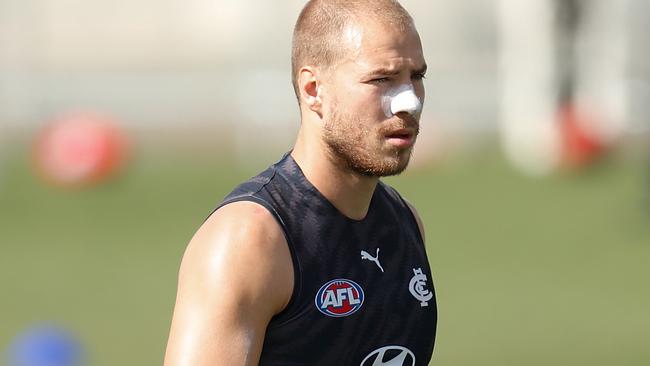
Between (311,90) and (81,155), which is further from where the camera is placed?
(81,155)

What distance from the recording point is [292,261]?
170 inches

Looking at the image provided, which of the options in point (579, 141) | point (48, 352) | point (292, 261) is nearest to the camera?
point (292, 261)

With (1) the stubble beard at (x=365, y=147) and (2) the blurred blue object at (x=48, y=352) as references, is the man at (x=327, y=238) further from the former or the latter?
(2) the blurred blue object at (x=48, y=352)

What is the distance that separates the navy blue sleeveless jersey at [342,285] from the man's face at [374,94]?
0.25 metres

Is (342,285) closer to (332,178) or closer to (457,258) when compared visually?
(332,178)

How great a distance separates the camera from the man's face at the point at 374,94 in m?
4.40

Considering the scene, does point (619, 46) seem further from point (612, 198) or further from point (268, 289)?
point (268, 289)

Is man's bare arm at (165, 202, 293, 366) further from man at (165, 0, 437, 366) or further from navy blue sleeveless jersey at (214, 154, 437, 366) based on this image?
navy blue sleeveless jersey at (214, 154, 437, 366)

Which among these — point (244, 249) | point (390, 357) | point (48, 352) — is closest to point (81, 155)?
point (48, 352)

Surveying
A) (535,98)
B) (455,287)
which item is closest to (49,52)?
(535,98)

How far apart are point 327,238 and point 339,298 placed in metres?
0.21

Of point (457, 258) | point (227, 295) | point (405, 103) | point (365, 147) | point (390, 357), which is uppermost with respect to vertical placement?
point (405, 103)

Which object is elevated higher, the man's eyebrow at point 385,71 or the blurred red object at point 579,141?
the man's eyebrow at point 385,71

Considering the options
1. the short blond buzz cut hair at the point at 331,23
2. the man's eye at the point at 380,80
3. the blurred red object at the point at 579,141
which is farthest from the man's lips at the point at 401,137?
the blurred red object at the point at 579,141
